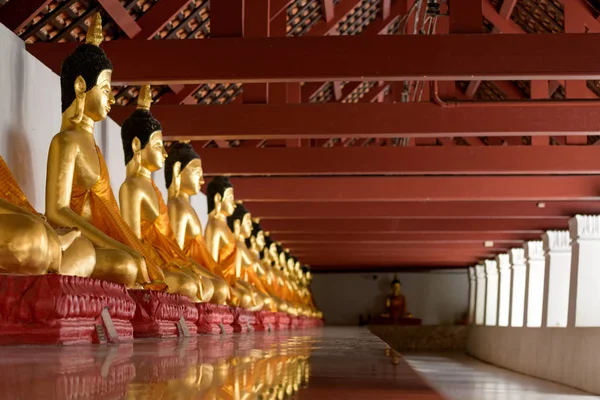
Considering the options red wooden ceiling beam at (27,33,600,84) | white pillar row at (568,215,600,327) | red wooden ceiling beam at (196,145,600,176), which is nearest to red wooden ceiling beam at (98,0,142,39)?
red wooden ceiling beam at (27,33,600,84)

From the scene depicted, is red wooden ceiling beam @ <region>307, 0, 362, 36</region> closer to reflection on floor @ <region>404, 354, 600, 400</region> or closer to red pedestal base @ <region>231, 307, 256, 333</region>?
reflection on floor @ <region>404, 354, 600, 400</region>

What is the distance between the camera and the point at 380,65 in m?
6.75

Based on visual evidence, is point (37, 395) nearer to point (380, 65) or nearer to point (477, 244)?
point (380, 65)

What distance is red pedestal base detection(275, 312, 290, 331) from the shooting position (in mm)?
11492

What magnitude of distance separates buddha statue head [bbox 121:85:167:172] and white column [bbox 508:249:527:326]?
14538mm

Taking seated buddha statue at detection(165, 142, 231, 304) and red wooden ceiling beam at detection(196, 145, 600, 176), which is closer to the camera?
seated buddha statue at detection(165, 142, 231, 304)

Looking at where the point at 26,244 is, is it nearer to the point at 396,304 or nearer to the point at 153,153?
the point at 153,153

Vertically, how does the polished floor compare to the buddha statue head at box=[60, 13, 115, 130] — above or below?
below

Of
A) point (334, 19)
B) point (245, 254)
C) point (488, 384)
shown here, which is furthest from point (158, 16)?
point (488, 384)

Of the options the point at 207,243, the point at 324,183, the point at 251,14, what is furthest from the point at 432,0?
the point at 324,183

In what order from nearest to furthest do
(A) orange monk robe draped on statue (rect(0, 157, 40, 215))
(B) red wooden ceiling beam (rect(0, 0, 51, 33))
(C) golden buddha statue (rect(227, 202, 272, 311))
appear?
(A) orange monk robe draped on statue (rect(0, 157, 40, 215)) → (B) red wooden ceiling beam (rect(0, 0, 51, 33)) → (C) golden buddha statue (rect(227, 202, 272, 311))

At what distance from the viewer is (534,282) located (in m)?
18.6

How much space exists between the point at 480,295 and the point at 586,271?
39.8ft

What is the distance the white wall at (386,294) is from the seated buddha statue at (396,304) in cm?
60
